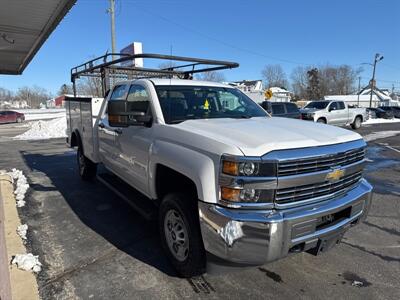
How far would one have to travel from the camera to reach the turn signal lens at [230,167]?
Answer: 2.70 m

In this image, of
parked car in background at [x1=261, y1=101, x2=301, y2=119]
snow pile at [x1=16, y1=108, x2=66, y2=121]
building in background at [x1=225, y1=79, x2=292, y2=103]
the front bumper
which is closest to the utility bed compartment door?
building in background at [x1=225, y1=79, x2=292, y2=103]

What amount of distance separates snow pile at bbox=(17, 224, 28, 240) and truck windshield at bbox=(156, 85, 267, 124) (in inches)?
99.9

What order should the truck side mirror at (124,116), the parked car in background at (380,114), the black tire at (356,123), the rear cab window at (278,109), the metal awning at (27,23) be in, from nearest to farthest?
1. the truck side mirror at (124,116)
2. the metal awning at (27,23)
3. the rear cab window at (278,109)
4. the black tire at (356,123)
5. the parked car in background at (380,114)

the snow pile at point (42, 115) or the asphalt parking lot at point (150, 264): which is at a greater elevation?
the asphalt parking lot at point (150, 264)

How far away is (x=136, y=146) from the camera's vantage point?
13.9ft

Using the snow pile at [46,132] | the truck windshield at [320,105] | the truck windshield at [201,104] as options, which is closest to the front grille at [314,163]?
the truck windshield at [201,104]

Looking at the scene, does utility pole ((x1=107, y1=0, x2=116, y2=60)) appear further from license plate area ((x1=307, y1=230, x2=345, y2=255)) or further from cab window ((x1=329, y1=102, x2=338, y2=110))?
license plate area ((x1=307, y1=230, x2=345, y2=255))

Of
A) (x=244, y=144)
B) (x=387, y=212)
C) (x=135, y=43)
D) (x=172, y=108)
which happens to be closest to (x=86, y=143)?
(x=172, y=108)

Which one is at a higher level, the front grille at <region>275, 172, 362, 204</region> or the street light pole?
the street light pole

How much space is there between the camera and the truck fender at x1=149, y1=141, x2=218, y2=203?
2.84 m

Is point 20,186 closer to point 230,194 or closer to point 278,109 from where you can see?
point 230,194

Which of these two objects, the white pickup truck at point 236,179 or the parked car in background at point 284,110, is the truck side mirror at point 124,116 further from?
the parked car in background at point 284,110

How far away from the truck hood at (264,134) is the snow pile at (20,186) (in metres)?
4.07

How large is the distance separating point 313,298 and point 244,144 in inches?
61.6
